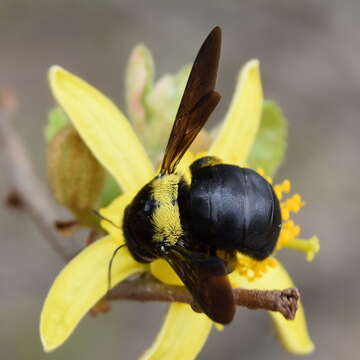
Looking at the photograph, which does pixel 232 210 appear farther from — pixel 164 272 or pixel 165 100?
pixel 165 100

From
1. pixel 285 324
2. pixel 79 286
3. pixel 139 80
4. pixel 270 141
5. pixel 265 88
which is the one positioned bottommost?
pixel 265 88

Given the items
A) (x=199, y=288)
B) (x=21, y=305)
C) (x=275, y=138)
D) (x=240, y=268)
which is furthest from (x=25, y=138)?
(x=199, y=288)

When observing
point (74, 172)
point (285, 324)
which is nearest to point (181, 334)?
point (285, 324)

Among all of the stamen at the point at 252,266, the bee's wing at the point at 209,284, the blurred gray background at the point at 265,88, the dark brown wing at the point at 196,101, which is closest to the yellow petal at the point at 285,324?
the stamen at the point at 252,266

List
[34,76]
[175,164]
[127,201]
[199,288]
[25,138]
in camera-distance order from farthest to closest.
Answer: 1. [34,76]
2. [25,138]
3. [127,201]
4. [175,164]
5. [199,288]

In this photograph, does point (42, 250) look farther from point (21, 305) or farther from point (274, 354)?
point (274, 354)

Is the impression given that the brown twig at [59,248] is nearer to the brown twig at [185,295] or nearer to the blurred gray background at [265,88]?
the brown twig at [185,295]
